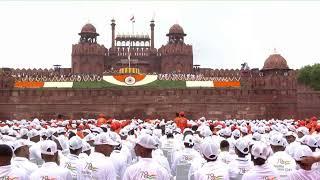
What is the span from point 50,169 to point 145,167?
887mm

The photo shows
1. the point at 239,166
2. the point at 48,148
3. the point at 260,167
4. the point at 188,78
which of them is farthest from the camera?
the point at 188,78

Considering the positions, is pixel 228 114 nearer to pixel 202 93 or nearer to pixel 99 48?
pixel 202 93

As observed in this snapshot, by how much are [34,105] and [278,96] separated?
1637 centimetres

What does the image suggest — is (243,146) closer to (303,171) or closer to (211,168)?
(211,168)

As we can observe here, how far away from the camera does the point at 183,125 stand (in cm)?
1697

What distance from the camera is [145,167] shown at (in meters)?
4.79

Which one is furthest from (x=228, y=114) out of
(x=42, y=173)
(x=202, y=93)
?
(x=42, y=173)

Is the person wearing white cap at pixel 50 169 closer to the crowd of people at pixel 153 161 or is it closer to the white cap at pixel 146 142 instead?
the crowd of people at pixel 153 161

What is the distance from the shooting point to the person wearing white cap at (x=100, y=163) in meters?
5.63

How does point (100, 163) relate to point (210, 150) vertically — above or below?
below

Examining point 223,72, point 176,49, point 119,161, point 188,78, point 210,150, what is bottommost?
point 119,161

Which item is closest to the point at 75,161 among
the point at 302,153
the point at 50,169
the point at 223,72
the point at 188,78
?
the point at 50,169

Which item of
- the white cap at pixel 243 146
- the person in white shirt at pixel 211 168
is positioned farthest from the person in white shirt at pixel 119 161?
the person in white shirt at pixel 211 168

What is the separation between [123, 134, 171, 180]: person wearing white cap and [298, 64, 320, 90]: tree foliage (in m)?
46.2
